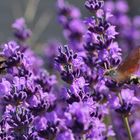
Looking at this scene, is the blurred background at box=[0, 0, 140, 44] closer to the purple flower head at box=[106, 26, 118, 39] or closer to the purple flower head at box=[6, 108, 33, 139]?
the purple flower head at box=[106, 26, 118, 39]

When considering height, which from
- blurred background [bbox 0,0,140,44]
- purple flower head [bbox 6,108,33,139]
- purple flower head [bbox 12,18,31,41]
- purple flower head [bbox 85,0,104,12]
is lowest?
purple flower head [bbox 6,108,33,139]

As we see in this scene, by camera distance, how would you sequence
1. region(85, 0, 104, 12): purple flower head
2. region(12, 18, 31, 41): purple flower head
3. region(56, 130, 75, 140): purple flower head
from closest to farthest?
region(56, 130, 75, 140): purple flower head
region(85, 0, 104, 12): purple flower head
region(12, 18, 31, 41): purple flower head

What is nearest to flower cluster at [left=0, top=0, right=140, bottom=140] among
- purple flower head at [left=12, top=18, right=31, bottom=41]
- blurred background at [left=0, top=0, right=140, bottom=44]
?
purple flower head at [left=12, top=18, right=31, bottom=41]

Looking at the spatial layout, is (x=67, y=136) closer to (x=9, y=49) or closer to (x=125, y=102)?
(x=125, y=102)

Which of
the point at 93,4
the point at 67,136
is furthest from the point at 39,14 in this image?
the point at 67,136

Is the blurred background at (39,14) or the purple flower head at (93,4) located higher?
the blurred background at (39,14)

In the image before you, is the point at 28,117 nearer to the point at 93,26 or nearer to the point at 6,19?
the point at 93,26

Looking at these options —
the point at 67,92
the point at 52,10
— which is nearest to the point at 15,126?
the point at 67,92

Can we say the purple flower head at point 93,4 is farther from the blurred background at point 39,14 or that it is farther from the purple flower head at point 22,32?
the blurred background at point 39,14

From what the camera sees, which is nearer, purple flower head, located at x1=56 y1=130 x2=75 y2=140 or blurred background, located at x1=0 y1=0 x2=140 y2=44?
purple flower head, located at x1=56 y1=130 x2=75 y2=140

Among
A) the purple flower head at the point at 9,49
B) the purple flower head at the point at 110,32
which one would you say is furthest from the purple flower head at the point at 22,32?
the purple flower head at the point at 110,32

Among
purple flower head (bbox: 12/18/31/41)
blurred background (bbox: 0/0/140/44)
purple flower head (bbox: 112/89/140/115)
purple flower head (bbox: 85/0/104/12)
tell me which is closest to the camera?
purple flower head (bbox: 112/89/140/115)
